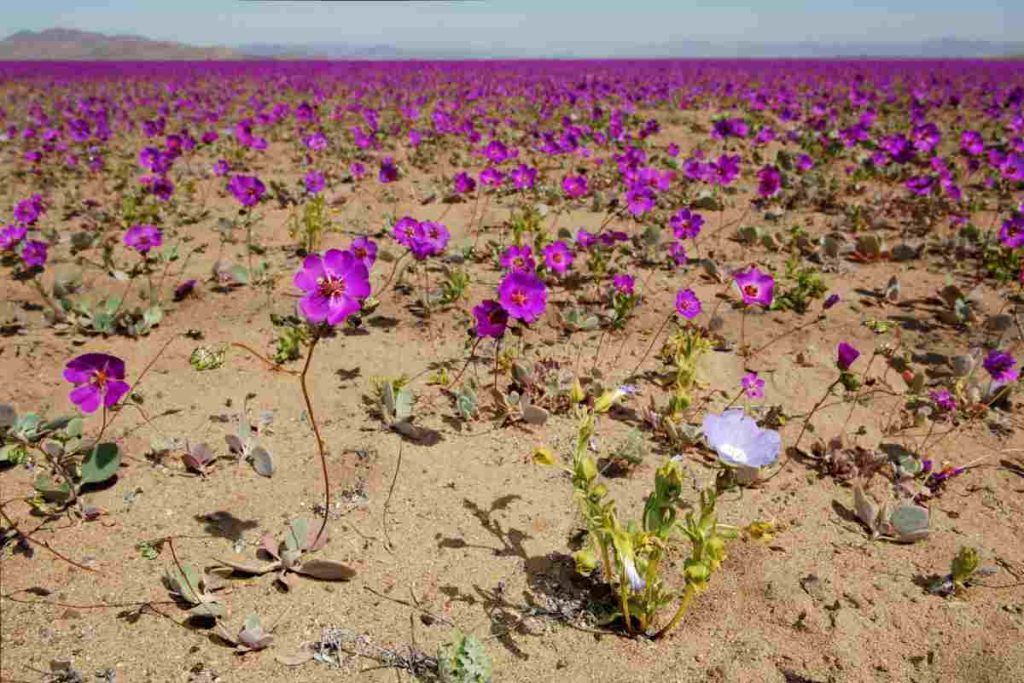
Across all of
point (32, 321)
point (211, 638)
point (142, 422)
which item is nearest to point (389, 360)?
point (142, 422)

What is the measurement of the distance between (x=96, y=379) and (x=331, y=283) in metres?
1.02

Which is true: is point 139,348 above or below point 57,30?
below

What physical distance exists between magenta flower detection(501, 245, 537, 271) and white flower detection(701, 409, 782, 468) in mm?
2401

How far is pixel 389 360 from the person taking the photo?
4.29m

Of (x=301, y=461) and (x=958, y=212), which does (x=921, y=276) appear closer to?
(x=958, y=212)

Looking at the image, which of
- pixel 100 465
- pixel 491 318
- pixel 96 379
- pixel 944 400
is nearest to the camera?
pixel 96 379

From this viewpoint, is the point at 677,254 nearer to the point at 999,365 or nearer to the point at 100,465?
the point at 999,365

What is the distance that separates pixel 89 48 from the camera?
425 ft

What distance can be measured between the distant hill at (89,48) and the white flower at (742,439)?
355ft

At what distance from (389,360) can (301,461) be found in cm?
118

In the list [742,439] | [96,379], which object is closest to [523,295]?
[742,439]

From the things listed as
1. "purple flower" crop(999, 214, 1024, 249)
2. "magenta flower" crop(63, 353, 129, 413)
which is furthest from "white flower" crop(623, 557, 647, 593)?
"purple flower" crop(999, 214, 1024, 249)

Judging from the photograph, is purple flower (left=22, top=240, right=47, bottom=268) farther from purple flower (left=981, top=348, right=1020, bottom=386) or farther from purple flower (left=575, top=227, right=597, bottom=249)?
purple flower (left=981, top=348, right=1020, bottom=386)

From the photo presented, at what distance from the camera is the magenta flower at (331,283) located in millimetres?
2203
